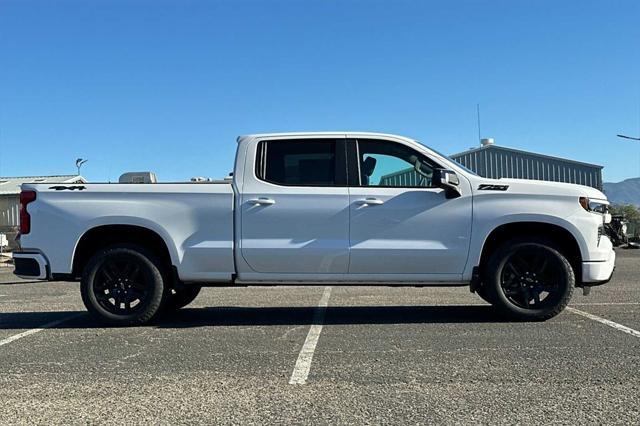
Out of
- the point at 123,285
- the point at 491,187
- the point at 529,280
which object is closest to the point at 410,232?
the point at 491,187

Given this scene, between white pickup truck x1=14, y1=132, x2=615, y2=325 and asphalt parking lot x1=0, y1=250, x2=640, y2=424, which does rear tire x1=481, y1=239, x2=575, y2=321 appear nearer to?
white pickup truck x1=14, y1=132, x2=615, y2=325

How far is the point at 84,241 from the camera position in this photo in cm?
656

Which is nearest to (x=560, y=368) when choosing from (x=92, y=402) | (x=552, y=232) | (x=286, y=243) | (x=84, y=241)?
(x=552, y=232)

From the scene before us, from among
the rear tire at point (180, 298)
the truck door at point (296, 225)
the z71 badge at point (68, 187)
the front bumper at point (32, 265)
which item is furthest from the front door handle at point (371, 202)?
the front bumper at point (32, 265)

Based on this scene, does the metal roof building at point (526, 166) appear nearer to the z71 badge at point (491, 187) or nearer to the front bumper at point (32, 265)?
the z71 badge at point (491, 187)

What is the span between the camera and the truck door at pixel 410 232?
626 cm

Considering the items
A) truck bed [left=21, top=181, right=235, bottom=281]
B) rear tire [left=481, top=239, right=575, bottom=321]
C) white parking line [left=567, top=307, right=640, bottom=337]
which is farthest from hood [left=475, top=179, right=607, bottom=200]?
truck bed [left=21, top=181, right=235, bottom=281]

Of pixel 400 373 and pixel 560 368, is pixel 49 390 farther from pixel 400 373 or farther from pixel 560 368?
pixel 560 368

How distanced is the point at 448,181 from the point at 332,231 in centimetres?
130

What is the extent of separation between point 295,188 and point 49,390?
122 inches

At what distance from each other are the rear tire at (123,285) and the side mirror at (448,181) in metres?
3.09

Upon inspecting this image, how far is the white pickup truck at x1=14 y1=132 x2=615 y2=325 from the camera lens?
245 inches

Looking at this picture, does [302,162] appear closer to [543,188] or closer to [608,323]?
[543,188]

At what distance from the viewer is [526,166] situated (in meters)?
30.6
